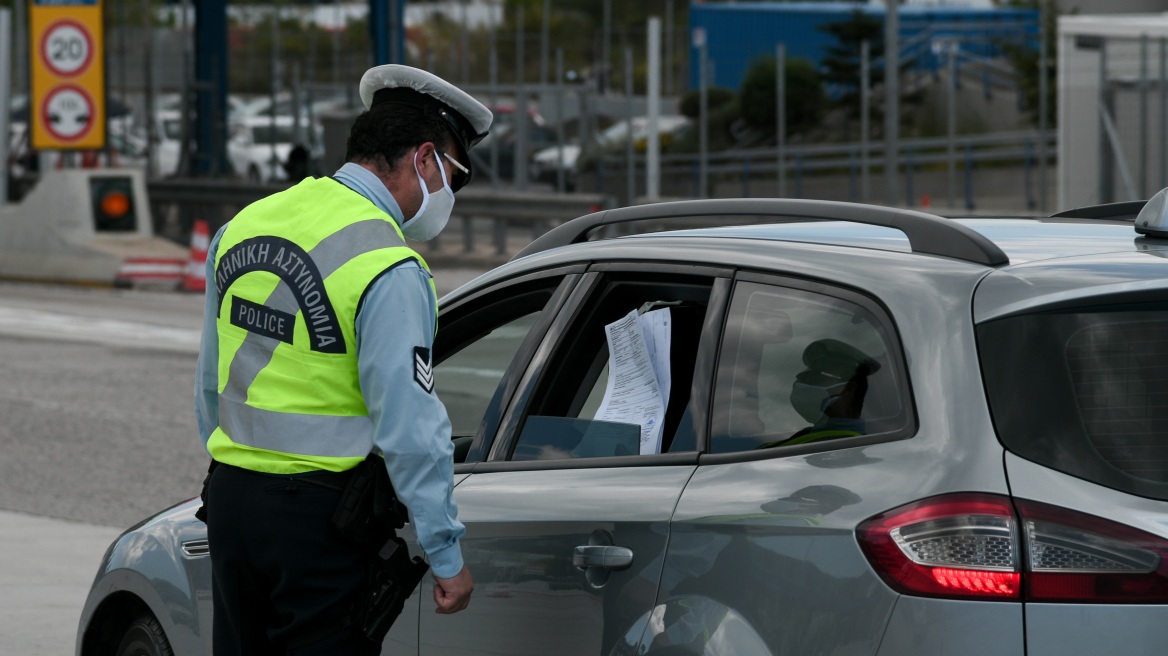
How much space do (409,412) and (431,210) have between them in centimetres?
49

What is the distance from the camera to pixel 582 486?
3240 millimetres

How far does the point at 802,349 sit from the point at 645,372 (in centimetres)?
55

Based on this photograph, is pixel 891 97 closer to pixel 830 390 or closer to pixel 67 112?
pixel 67 112

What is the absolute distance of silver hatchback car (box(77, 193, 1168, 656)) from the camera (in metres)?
2.54

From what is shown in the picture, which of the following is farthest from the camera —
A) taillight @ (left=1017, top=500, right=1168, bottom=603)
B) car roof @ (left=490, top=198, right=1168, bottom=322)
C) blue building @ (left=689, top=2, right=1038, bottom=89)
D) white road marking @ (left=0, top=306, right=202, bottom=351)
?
blue building @ (left=689, top=2, right=1038, bottom=89)

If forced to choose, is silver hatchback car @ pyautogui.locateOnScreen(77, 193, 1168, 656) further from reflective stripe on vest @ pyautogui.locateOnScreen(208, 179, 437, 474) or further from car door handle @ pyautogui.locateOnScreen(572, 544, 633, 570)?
reflective stripe on vest @ pyautogui.locateOnScreen(208, 179, 437, 474)

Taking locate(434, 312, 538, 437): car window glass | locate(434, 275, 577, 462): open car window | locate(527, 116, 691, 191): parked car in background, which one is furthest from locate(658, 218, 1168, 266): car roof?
locate(527, 116, 691, 191): parked car in background

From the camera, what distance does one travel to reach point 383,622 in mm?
3211

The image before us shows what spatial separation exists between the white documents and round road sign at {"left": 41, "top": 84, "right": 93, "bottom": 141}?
66.3 ft

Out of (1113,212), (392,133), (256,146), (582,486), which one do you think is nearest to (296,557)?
(582,486)

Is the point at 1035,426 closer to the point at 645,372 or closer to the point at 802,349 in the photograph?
the point at 802,349

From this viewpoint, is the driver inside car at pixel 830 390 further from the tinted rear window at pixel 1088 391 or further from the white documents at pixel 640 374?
the white documents at pixel 640 374

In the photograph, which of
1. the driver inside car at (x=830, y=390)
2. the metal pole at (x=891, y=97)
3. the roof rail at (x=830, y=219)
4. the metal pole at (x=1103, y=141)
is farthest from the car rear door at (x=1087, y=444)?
the metal pole at (x=891, y=97)

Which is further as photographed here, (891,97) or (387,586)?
(891,97)
